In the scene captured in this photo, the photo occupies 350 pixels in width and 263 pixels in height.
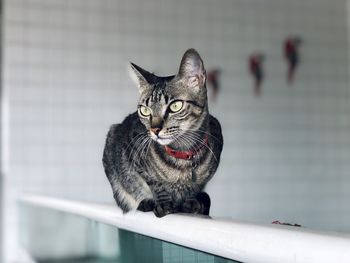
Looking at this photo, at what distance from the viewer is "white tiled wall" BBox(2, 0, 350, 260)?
2.30 metres

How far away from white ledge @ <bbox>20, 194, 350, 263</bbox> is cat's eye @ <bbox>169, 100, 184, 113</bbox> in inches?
4.5

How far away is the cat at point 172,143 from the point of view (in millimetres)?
560

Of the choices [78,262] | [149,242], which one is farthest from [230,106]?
[149,242]

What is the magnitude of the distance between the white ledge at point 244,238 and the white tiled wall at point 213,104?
143cm

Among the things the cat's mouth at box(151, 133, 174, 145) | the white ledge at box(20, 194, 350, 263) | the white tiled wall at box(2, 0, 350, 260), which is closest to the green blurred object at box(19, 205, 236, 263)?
the white ledge at box(20, 194, 350, 263)

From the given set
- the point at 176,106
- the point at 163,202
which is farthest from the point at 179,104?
the point at 163,202

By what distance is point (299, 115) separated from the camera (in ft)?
9.02

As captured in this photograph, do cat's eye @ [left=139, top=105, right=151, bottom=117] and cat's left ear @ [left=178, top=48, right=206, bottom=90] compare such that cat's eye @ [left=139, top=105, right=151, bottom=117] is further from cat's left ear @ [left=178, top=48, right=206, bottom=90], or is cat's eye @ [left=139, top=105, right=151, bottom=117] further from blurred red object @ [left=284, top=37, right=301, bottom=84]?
blurred red object @ [left=284, top=37, right=301, bottom=84]

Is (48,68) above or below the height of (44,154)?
above

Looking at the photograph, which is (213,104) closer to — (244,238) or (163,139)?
(163,139)

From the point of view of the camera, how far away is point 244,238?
457 mm

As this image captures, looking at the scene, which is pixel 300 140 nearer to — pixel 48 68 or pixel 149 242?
pixel 48 68

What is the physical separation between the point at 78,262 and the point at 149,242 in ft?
2.67

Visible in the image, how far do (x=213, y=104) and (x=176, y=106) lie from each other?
1.61 m
